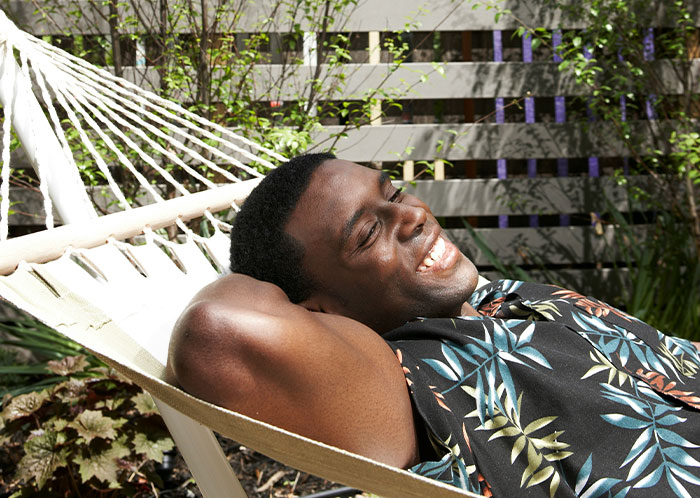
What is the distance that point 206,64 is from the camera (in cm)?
318

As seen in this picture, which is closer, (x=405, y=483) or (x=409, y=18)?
(x=405, y=483)

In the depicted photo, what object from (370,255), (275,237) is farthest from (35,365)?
(370,255)

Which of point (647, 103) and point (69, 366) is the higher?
point (647, 103)

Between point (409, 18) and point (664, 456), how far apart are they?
9.07 feet

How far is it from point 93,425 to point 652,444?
1565 millimetres

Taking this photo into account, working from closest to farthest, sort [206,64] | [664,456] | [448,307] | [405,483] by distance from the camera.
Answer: [405,483] < [664,456] < [448,307] < [206,64]

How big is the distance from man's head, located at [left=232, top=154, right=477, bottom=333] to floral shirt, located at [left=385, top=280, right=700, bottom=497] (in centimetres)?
7

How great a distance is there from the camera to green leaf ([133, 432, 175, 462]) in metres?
2.14

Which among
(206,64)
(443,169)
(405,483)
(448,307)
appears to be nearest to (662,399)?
(448,307)

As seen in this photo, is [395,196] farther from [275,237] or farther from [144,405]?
[144,405]

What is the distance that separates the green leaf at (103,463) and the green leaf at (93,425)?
2.0 inches

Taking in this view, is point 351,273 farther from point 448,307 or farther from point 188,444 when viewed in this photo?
point 188,444

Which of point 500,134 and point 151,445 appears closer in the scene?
point 151,445

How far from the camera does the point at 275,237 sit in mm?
1242
